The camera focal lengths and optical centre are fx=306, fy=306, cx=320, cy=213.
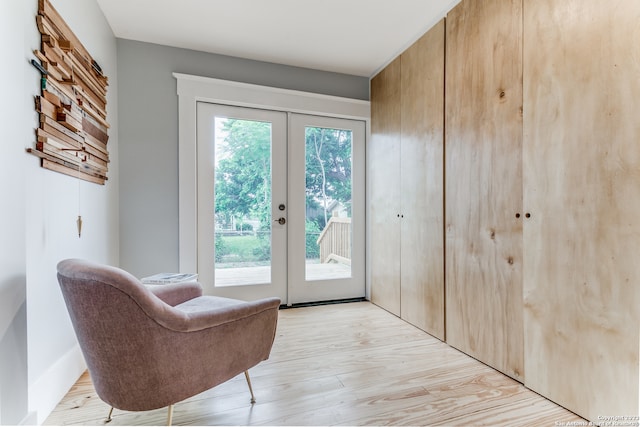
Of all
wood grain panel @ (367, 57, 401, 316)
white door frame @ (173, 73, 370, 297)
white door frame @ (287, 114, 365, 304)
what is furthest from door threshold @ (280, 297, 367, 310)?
white door frame @ (173, 73, 370, 297)

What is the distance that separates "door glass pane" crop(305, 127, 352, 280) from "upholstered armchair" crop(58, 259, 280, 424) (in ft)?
6.31

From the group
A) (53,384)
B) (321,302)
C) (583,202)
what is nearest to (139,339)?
(53,384)

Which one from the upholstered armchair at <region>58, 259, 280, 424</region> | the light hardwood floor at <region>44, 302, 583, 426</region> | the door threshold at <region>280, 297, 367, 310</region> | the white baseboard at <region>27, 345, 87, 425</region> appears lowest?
the light hardwood floor at <region>44, 302, 583, 426</region>

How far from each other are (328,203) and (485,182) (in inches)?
64.3

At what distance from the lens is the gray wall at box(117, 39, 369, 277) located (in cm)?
257

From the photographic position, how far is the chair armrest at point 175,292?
1.76 metres

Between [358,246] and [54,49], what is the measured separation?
282 centimetres

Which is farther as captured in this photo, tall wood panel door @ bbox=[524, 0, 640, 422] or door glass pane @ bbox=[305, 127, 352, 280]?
door glass pane @ bbox=[305, 127, 352, 280]

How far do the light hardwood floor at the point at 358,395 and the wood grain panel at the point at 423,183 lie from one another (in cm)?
39

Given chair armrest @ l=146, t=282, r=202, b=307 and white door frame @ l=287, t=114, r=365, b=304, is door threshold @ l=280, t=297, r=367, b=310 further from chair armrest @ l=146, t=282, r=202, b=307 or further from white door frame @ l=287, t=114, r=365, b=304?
chair armrest @ l=146, t=282, r=202, b=307

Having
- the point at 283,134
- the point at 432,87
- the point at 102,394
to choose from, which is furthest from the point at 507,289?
the point at 283,134

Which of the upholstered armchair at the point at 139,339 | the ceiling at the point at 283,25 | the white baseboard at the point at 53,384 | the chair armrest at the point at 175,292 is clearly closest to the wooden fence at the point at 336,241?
the chair armrest at the point at 175,292

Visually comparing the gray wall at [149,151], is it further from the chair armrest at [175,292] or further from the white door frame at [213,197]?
the chair armrest at [175,292]

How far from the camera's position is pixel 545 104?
5.13 ft
